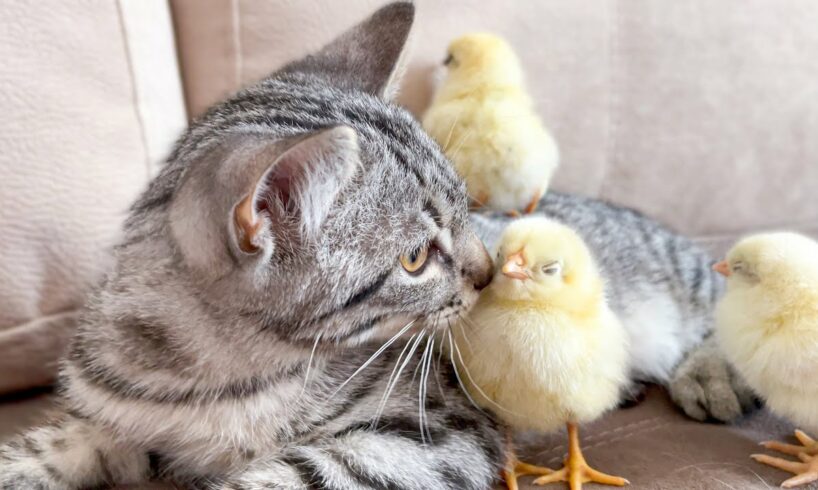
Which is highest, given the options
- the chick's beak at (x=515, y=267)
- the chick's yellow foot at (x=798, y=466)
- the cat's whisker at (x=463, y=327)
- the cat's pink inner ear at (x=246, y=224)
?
the cat's pink inner ear at (x=246, y=224)

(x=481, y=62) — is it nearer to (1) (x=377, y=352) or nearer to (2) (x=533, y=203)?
(2) (x=533, y=203)

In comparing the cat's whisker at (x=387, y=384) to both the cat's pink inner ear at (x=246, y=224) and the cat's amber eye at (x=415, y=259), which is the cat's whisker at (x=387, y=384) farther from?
the cat's pink inner ear at (x=246, y=224)

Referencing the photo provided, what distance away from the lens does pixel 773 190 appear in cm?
186

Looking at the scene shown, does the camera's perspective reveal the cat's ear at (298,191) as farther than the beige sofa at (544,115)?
No

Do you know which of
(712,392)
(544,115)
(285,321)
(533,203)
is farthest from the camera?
(544,115)

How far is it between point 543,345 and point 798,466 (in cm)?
41

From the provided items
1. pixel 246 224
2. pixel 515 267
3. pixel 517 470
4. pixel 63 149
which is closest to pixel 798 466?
pixel 517 470

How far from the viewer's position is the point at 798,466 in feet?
3.54

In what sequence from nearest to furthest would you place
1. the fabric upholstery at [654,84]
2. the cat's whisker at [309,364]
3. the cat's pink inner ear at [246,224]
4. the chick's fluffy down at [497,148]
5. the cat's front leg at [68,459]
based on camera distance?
the cat's pink inner ear at [246,224] < the cat's whisker at [309,364] < the cat's front leg at [68,459] < the chick's fluffy down at [497,148] < the fabric upholstery at [654,84]

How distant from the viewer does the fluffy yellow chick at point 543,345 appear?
1.05m

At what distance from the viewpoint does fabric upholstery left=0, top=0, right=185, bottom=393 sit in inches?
51.1

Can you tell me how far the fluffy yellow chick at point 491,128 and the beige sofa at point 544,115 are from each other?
0.16 m

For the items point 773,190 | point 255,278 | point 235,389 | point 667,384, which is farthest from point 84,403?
point 773,190

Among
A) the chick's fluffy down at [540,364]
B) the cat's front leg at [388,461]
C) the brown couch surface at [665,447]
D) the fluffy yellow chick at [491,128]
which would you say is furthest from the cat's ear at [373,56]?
Result: the brown couch surface at [665,447]
